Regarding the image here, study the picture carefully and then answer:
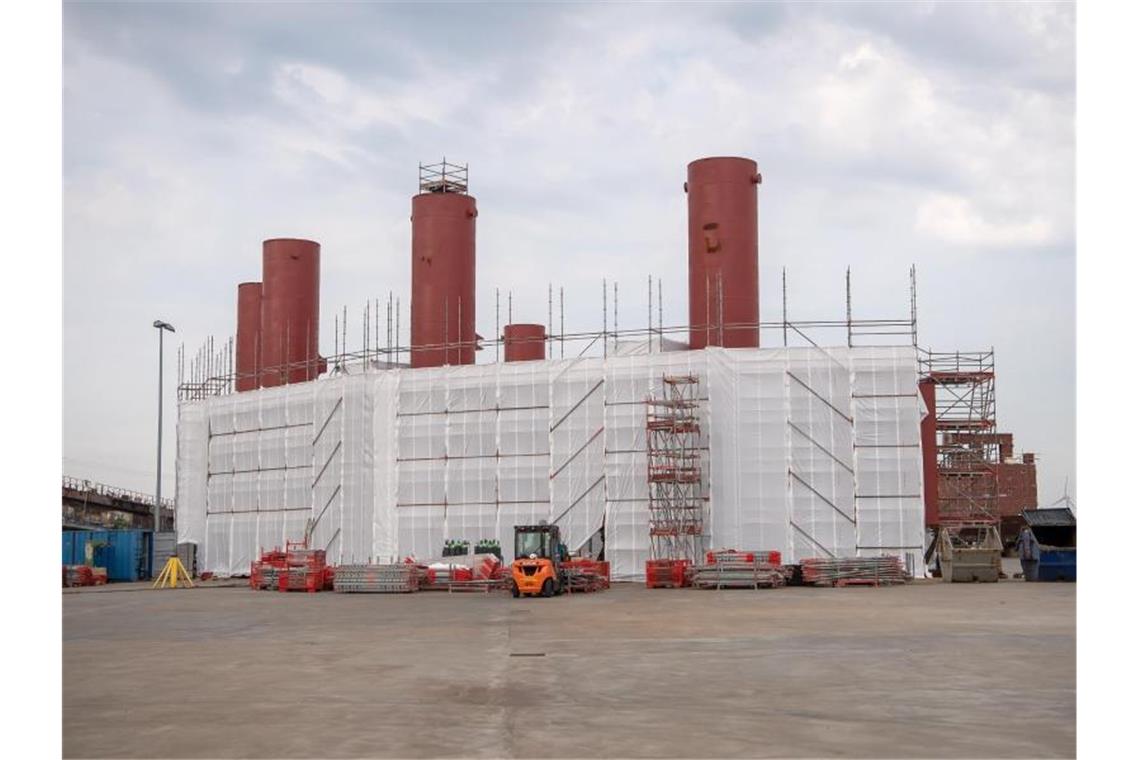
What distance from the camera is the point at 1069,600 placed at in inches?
1052

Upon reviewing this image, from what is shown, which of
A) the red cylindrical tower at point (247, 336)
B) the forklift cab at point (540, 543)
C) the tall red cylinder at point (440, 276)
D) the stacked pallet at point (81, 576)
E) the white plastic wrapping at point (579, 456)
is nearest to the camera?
the forklift cab at point (540, 543)

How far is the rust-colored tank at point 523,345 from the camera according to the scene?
4834cm

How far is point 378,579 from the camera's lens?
114 feet

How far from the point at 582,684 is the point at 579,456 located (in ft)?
88.0

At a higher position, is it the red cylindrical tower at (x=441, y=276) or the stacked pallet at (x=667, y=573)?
the red cylindrical tower at (x=441, y=276)

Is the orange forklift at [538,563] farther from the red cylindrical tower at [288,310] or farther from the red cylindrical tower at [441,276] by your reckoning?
the red cylindrical tower at [288,310]

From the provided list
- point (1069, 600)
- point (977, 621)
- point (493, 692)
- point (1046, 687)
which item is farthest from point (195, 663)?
point (1069, 600)

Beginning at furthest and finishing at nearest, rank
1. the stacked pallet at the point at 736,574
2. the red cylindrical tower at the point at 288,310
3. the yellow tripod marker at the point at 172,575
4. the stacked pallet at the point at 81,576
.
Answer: the red cylindrical tower at the point at 288,310 → the stacked pallet at the point at 81,576 → the yellow tripod marker at the point at 172,575 → the stacked pallet at the point at 736,574

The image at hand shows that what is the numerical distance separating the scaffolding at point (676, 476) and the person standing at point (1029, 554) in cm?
1030

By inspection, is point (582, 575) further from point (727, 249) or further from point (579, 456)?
point (727, 249)

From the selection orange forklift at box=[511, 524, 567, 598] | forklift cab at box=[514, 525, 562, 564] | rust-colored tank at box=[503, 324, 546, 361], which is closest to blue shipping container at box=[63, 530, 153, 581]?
rust-colored tank at box=[503, 324, 546, 361]

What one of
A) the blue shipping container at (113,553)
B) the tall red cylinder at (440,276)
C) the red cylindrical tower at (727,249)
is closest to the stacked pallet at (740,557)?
the red cylindrical tower at (727,249)

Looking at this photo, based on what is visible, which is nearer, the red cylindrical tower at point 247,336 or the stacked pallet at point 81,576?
the stacked pallet at point 81,576

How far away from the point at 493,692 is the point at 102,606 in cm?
2042
